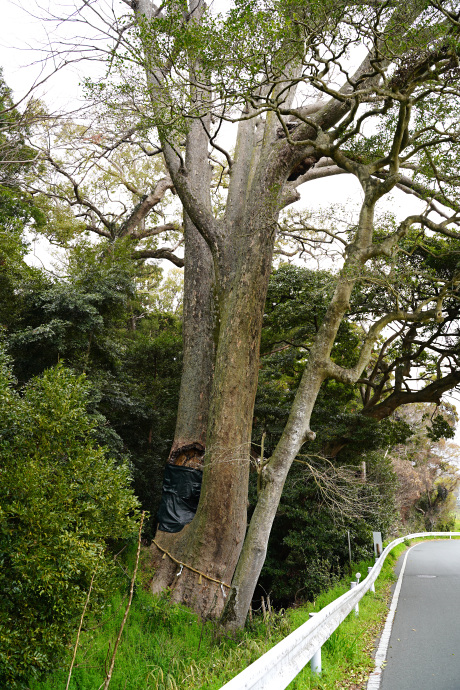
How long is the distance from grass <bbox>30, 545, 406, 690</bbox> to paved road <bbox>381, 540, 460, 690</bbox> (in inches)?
12.6

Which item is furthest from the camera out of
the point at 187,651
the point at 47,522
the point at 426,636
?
the point at 426,636

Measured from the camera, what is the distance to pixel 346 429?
1344 cm

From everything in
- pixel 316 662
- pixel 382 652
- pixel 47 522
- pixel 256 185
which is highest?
pixel 256 185

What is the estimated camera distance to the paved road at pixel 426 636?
186 inches

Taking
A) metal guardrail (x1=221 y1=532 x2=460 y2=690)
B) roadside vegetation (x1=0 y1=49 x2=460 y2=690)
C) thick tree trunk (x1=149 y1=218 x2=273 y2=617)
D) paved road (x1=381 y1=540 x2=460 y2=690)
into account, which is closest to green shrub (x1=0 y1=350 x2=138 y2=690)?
roadside vegetation (x1=0 y1=49 x2=460 y2=690)

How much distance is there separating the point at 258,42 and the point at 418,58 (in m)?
2.77

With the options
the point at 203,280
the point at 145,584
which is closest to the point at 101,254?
the point at 203,280

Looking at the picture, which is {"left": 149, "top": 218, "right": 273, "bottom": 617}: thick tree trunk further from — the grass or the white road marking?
the white road marking

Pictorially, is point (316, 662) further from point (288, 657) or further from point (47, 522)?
point (47, 522)

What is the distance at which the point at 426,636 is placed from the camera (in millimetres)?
6449

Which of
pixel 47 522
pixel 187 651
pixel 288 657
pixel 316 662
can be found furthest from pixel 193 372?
pixel 288 657

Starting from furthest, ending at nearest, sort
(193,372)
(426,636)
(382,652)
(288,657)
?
(193,372), (426,636), (382,652), (288,657)

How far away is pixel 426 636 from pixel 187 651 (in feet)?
10.4

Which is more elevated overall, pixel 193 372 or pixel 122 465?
pixel 193 372
